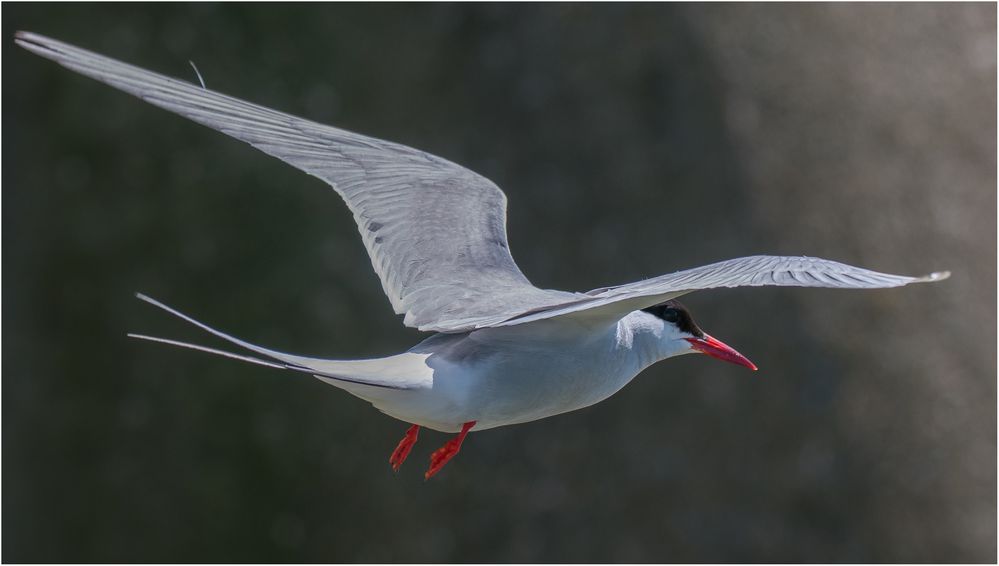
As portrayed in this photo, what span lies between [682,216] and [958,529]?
2647 millimetres

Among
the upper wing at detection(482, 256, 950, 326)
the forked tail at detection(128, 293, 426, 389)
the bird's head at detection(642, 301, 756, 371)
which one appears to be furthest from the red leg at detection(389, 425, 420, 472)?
the bird's head at detection(642, 301, 756, 371)

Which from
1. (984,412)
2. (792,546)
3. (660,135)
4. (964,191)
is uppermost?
(660,135)

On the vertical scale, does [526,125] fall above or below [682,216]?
above

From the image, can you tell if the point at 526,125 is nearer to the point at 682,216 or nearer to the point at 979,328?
the point at 682,216

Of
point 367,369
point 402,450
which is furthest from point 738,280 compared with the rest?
point 402,450

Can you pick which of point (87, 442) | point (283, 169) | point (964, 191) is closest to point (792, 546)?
point (964, 191)

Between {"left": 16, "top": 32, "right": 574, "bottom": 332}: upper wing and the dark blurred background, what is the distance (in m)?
4.54

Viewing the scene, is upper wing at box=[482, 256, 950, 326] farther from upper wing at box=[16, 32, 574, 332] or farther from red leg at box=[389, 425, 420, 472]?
red leg at box=[389, 425, 420, 472]

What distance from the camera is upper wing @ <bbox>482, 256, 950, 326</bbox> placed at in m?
2.99

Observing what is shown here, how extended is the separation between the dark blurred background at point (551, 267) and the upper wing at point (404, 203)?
4540 millimetres

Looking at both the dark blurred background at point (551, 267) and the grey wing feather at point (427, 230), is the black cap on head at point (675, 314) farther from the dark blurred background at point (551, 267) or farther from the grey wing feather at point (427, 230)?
the dark blurred background at point (551, 267)

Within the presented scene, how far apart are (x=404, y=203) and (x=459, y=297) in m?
0.71

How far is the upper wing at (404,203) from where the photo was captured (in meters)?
3.62

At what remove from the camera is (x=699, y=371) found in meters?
9.04
